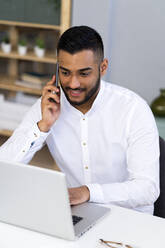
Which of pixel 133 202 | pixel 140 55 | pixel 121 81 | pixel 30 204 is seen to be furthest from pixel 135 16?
pixel 30 204

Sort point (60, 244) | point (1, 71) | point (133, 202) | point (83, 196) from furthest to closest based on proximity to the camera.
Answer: point (1, 71) < point (133, 202) < point (83, 196) < point (60, 244)

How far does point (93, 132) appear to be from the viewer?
189cm

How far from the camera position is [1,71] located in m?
4.09

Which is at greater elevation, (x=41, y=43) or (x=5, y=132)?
(x=41, y=43)

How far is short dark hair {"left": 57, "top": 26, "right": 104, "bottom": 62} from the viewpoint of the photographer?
1.65m

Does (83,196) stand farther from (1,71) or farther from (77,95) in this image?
(1,71)

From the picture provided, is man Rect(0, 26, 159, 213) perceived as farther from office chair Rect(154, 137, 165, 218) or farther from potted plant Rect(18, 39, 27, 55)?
potted plant Rect(18, 39, 27, 55)

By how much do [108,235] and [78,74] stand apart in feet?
2.20

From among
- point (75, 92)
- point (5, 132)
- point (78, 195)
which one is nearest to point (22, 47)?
point (5, 132)

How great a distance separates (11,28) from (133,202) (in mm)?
2668

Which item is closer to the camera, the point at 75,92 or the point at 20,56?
the point at 75,92

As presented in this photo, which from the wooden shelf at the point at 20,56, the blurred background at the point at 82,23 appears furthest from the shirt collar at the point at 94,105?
the wooden shelf at the point at 20,56

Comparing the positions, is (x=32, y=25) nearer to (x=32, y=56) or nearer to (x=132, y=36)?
(x=32, y=56)

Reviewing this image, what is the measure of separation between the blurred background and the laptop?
1929 mm
